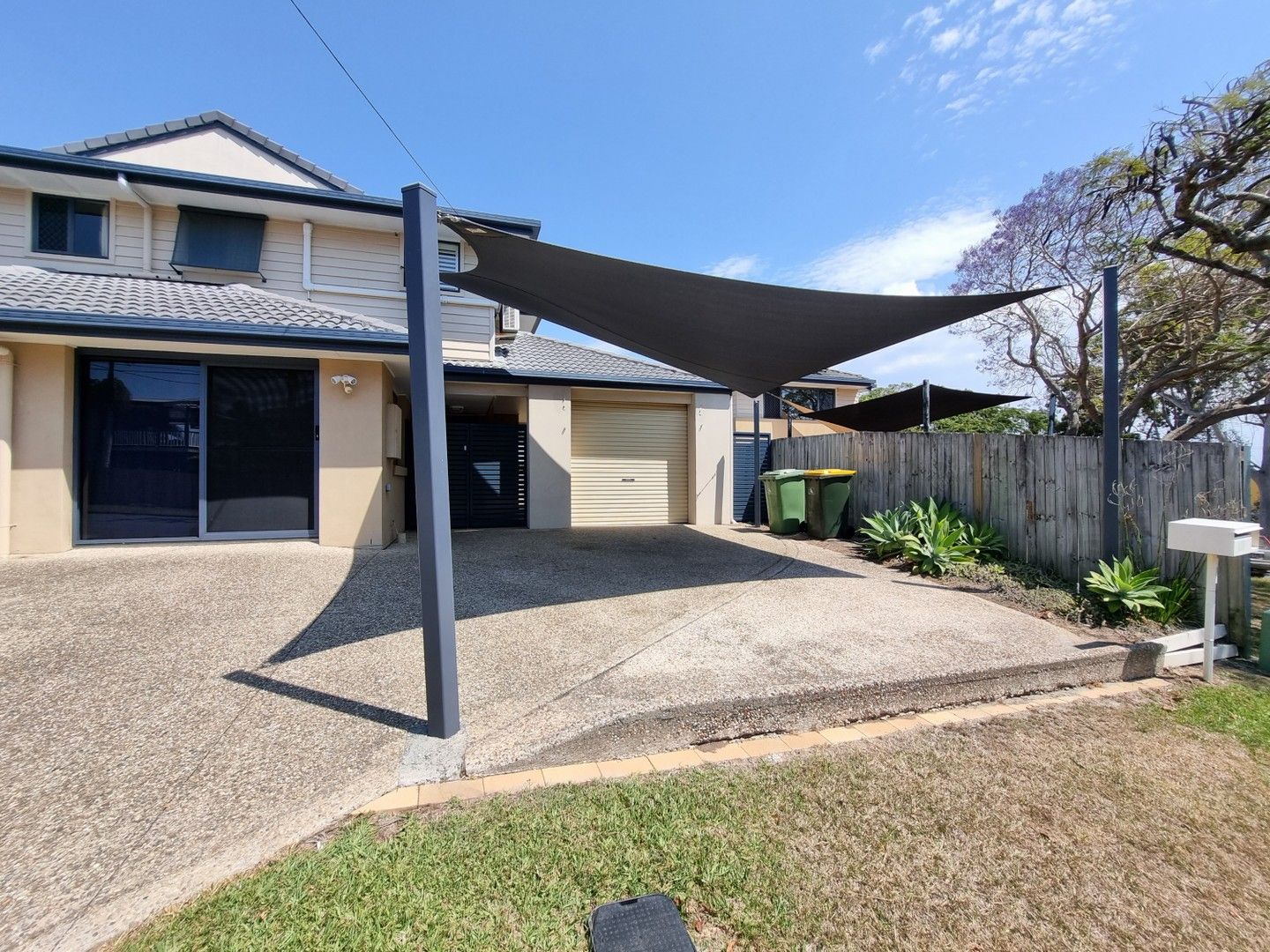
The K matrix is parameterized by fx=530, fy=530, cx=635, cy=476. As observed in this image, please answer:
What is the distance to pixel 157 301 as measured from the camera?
6398 mm

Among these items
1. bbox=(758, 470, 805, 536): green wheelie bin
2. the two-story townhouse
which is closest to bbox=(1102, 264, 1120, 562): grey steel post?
bbox=(758, 470, 805, 536): green wheelie bin

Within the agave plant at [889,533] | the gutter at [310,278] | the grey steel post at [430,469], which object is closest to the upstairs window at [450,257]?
the gutter at [310,278]

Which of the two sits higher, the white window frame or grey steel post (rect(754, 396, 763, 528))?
the white window frame

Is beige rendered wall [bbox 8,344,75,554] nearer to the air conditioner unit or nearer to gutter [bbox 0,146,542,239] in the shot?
gutter [bbox 0,146,542,239]

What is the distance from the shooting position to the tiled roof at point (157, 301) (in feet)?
19.1

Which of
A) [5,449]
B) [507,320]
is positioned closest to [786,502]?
[507,320]

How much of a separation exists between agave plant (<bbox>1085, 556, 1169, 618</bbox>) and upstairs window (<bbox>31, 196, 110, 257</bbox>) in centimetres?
1307

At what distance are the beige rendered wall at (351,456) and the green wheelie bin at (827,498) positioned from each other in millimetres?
6593

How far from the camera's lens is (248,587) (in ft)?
16.2

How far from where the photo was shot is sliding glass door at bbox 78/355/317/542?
633 cm

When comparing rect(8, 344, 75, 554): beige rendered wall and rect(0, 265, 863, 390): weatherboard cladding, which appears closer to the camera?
rect(0, 265, 863, 390): weatherboard cladding

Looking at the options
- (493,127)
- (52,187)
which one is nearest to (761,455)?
(493,127)

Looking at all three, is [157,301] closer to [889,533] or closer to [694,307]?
[694,307]

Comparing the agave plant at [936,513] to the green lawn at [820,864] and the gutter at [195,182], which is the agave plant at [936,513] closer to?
the green lawn at [820,864]
